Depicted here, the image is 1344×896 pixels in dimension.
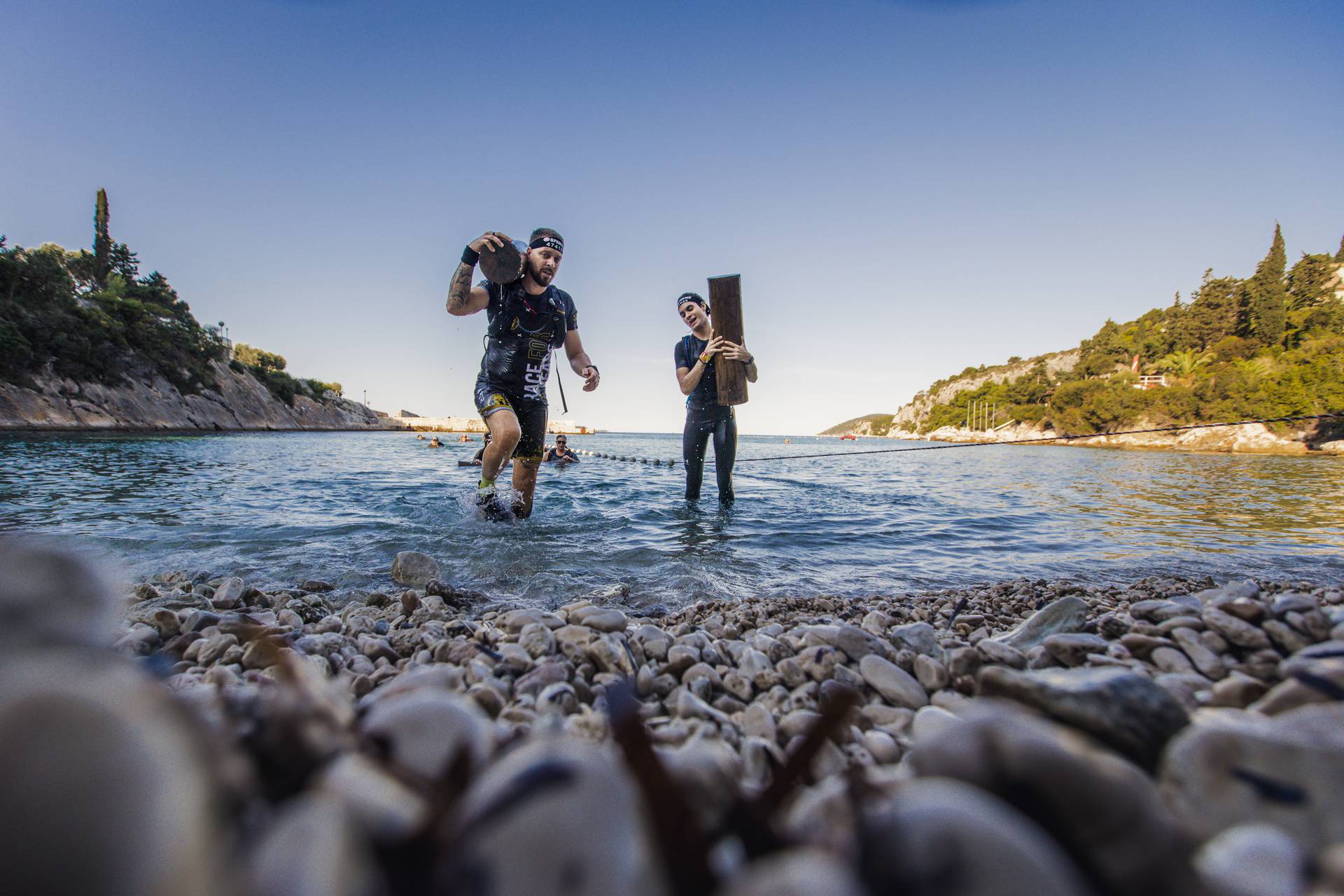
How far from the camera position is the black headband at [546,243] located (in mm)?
5660

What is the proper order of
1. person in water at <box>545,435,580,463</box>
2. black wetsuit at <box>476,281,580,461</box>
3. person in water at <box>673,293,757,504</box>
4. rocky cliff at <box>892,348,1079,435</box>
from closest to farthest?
black wetsuit at <box>476,281,580,461</box>
person in water at <box>673,293,757,504</box>
person in water at <box>545,435,580,463</box>
rocky cliff at <box>892,348,1079,435</box>

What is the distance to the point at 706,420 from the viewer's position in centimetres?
741

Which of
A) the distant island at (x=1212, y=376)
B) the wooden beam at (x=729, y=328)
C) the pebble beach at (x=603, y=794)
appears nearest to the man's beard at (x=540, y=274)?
the wooden beam at (x=729, y=328)

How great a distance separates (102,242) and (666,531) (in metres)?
74.8

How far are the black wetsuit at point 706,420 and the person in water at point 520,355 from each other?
6.00 ft

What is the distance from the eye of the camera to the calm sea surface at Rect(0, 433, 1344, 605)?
4.05 metres

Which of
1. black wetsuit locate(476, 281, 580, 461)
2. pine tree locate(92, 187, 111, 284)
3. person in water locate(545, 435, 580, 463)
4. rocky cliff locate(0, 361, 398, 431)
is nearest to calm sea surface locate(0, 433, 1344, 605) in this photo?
black wetsuit locate(476, 281, 580, 461)

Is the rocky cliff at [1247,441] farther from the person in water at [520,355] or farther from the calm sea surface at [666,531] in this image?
the person in water at [520,355]

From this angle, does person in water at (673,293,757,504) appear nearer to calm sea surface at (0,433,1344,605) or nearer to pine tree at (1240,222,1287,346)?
calm sea surface at (0,433,1344,605)

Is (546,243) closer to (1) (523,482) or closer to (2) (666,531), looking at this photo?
(1) (523,482)

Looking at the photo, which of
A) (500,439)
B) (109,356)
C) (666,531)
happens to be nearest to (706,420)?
(666,531)

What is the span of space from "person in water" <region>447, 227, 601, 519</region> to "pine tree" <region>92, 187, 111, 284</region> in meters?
71.0

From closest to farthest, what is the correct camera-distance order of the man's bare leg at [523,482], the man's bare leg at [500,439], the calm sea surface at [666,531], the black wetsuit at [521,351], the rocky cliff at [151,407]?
the calm sea surface at [666,531] < the man's bare leg at [500,439] < the black wetsuit at [521,351] < the man's bare leg at [523,482] < the rocky cliff at [151,407]

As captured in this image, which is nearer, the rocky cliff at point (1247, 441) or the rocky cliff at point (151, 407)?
the rocky cliff at point (151, 407)
